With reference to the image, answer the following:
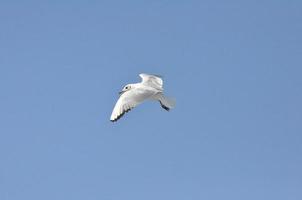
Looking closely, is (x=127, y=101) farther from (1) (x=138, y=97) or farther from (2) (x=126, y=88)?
(2) (x=126, y=88)

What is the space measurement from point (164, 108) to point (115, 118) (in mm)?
1384

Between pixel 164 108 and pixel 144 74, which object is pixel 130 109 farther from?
pixel 144 74

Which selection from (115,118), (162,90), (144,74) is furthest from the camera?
(144,74)

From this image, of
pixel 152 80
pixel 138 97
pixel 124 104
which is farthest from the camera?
pixel 152 80

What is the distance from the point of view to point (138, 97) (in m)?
20.7

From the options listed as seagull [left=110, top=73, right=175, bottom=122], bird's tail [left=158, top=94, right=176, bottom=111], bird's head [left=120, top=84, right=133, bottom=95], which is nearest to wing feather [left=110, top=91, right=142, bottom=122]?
seagull [left=110, top=73, right=175, bottom=122]

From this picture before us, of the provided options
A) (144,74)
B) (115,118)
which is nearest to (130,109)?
(115,118)

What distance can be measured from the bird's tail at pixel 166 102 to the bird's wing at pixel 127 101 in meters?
0.28

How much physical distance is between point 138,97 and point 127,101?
319mm

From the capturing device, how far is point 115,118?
20000mm

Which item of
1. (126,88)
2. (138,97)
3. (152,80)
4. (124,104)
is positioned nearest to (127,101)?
(124,104)

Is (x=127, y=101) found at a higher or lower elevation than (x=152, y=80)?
lower

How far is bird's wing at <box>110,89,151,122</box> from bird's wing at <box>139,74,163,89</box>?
98 centimetres

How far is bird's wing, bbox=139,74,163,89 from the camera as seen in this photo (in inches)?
869
